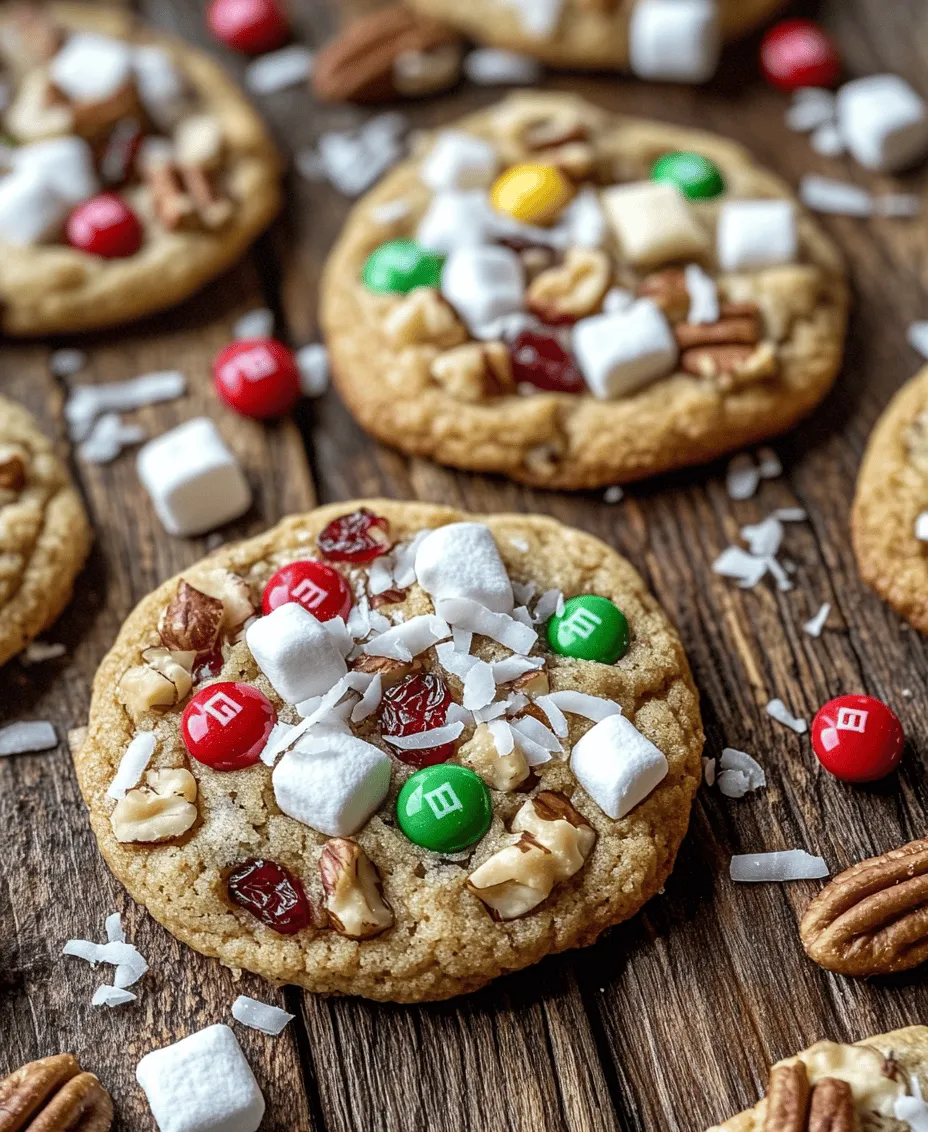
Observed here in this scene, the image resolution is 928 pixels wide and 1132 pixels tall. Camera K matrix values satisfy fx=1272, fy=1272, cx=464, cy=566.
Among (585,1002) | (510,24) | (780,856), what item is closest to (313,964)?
(585,1002)

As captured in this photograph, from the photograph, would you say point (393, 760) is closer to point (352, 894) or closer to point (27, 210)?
point (352, 894)

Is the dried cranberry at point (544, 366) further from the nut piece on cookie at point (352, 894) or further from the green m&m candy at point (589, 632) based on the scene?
the nut piece on cookie at point (352, 894)

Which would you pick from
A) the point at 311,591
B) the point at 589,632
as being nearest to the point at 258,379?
the point at 311,591

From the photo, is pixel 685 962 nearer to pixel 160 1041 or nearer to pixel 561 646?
pixel 561 646

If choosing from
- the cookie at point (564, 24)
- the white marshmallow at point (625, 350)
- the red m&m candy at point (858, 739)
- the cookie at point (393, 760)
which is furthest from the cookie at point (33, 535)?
the cookie at point (564, 24)

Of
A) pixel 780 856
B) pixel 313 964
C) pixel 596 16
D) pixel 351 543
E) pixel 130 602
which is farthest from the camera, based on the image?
pixel 596 16

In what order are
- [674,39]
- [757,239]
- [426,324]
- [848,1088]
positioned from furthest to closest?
[674,39] < [757,239] < [426,324] < [848,1088]

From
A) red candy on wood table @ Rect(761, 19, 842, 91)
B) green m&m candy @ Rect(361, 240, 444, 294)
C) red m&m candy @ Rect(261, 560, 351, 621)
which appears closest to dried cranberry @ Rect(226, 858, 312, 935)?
red m&m candy @ Rect(261, 560, 351, 621)
